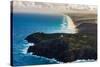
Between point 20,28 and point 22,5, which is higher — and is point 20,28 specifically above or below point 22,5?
below

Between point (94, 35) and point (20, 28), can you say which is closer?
point (20, 28)
